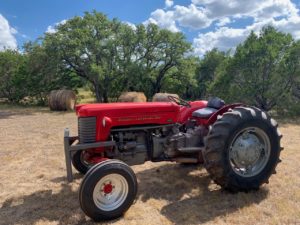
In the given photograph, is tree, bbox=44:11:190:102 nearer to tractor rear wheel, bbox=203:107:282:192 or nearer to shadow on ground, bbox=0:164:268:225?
shadow on ground, bbox=0:164:268:225

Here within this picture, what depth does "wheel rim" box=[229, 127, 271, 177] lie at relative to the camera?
13.6 ft

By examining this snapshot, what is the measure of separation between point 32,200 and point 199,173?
8.34 feet

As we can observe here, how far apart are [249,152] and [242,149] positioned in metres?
0.11

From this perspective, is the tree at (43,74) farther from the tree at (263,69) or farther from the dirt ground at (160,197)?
the dirt ground at (160,197)

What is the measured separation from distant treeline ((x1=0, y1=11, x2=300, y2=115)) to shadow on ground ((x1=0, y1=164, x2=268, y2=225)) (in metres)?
8.75

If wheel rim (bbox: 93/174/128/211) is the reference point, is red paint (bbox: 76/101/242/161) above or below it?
above

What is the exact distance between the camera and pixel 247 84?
12.7 metres

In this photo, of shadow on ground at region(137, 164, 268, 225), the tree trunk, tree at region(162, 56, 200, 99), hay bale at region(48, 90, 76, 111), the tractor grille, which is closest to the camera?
shadow on ground at region(137, 164, 268, 225)

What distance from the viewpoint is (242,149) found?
4156mm

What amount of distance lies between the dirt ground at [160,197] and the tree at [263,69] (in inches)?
260

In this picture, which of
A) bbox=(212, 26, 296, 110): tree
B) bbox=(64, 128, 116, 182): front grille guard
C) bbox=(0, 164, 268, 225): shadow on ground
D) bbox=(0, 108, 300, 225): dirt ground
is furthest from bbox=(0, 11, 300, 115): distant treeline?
bbox=(64, 128, 116, 182): front grille guard

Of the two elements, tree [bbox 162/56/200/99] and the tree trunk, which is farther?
tree [bbox 162/56/200/99]

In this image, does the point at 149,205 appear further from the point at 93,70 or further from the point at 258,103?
the point at 93,70

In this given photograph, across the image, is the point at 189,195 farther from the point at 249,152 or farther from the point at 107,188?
the point at 107,188
